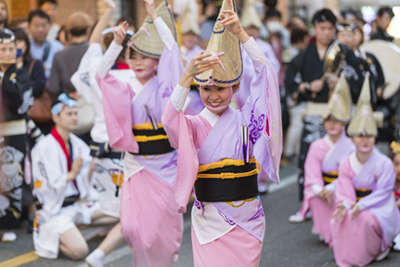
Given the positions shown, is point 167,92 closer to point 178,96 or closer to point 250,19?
point 178,96

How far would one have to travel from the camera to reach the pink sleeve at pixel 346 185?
566cm

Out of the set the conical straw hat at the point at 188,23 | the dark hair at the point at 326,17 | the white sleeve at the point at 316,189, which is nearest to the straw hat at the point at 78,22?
the conical straw hat at the point at 188,23

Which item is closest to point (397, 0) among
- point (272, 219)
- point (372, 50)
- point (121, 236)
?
point (372, 50)

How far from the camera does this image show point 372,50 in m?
8.48

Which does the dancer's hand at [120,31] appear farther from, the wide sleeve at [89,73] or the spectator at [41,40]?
the spectator at [41,40]

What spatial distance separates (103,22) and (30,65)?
1.76m

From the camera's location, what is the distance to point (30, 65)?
6.84 meters

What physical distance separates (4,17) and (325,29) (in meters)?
3.48

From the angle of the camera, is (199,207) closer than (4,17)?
Yes

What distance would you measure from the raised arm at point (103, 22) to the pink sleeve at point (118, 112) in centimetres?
78

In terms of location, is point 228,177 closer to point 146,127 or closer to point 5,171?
point 146,127

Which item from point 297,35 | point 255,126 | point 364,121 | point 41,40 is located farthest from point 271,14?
point 255,126

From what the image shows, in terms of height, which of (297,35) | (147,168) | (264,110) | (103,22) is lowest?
(147,168)

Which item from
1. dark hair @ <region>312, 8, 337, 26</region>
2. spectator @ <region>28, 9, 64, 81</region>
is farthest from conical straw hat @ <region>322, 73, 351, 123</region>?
spectator @ <region>28, 9, 64, 81</region>
